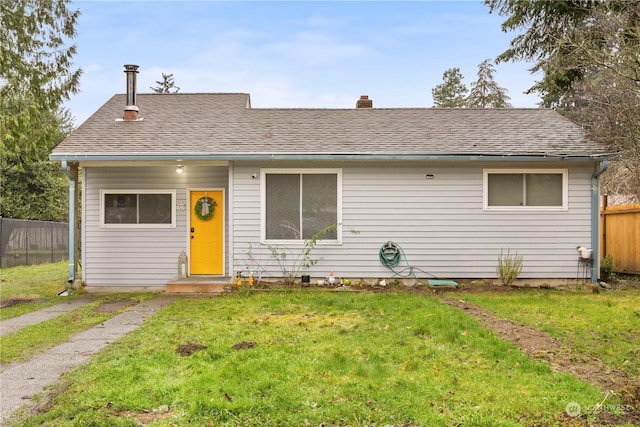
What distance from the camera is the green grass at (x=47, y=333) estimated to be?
→ 538 centimetres

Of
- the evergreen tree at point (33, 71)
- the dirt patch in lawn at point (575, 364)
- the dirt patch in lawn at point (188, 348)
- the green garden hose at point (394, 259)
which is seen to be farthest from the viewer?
the evergreen tree at point (33, 71)

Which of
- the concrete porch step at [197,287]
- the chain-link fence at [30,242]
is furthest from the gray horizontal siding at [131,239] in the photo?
the chain-link fence at [30,242]

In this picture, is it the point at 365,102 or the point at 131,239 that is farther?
the point at 365,102

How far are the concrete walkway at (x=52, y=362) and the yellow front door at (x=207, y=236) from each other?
10.3 ft

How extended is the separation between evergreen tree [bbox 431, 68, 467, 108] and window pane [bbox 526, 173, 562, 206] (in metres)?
31.8

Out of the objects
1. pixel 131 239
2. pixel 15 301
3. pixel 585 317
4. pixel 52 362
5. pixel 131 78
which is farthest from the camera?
pixel 131 78

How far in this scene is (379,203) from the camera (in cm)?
1016

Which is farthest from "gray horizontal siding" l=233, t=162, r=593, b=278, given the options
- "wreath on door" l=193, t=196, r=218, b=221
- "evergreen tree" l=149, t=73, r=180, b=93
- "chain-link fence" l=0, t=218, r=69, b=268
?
"evergreen tree" l=149, t=73, r=180, b=93

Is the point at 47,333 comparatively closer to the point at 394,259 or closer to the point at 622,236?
the point at 394,259

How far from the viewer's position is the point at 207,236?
35.1 feet

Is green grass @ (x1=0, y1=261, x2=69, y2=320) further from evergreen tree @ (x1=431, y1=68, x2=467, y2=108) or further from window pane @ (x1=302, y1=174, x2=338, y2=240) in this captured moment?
evergreen tree @ (x1=431, y1=68, x2=467, y2=108)

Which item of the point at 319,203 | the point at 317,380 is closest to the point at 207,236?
the point at 319,203

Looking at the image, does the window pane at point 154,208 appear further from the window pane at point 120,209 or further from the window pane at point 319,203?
the window pane at point 319,203

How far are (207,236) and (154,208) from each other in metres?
1.21
